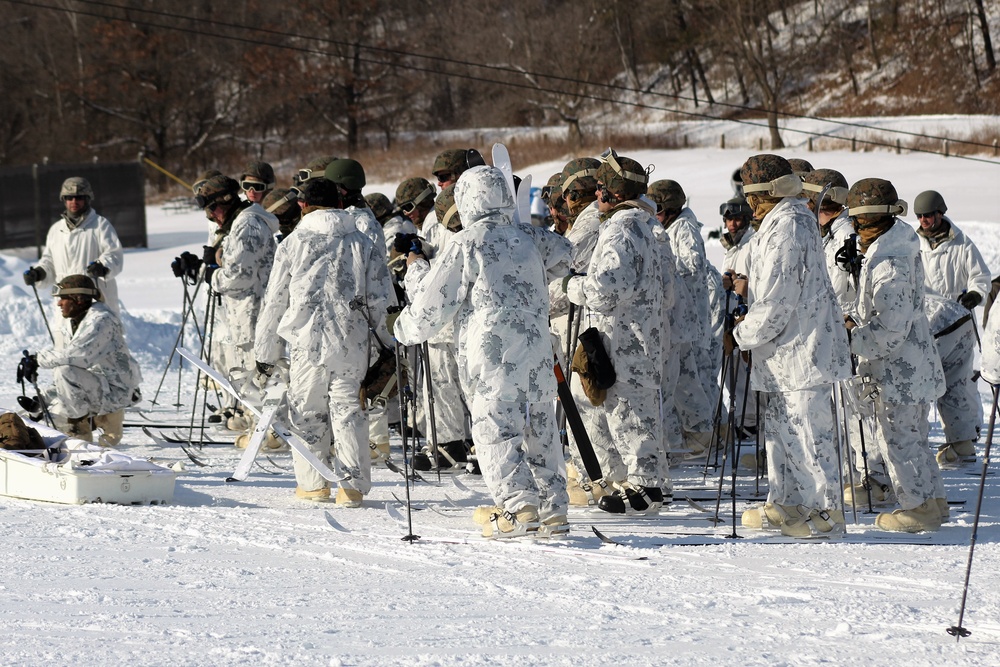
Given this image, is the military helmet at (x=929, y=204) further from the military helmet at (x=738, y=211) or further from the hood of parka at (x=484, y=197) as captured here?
the hood of parka at (x=484, y=197)

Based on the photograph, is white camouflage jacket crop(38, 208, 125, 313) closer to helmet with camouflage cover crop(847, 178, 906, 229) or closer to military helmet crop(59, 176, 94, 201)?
military helmet crop(59, 176, 94, 201)

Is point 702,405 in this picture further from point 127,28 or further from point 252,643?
point 127,28

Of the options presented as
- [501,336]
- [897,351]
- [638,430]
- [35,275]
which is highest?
[35,275]

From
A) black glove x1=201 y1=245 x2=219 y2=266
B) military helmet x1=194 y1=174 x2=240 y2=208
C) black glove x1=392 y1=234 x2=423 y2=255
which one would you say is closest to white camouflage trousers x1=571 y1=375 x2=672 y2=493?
black glove x1=392 y1=234 x2=423 y2=255

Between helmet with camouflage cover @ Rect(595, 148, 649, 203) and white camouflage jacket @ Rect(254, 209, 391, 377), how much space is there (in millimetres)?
1429

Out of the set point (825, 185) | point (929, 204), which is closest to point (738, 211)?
point (929, 204)

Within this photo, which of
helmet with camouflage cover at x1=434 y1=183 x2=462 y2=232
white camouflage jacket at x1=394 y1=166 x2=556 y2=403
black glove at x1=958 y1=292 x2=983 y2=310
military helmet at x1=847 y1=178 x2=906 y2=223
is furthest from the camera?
black glove at x1=958 y1=292 x2=983 y2=310

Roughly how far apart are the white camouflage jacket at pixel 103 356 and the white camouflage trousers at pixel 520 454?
12.2ft

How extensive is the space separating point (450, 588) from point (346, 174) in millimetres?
3178

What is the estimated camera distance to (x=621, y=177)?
23.4ft

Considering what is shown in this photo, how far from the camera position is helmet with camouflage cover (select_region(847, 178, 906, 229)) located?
6.82m

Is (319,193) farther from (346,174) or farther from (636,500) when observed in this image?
(636,500)

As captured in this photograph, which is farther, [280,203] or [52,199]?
[52,199]

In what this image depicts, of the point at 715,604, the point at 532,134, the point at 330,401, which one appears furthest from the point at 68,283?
the point at 532,134
